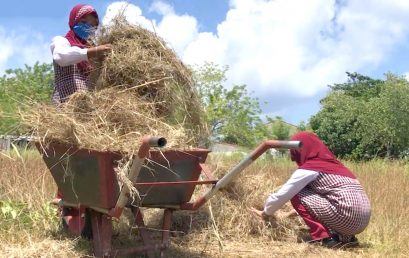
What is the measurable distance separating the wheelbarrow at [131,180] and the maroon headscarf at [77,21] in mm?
786

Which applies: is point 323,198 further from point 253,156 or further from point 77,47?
point 77,47

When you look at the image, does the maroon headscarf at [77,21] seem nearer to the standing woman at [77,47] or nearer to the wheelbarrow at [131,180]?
the standing woman at [77,47]

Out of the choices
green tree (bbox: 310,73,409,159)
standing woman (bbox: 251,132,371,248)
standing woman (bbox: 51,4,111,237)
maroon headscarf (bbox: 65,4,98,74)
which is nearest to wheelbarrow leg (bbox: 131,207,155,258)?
standing woman (bbox: 51,4,111,237)

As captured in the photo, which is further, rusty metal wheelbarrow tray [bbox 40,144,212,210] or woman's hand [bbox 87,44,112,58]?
woman's hand [bbox 87,44,112,58]

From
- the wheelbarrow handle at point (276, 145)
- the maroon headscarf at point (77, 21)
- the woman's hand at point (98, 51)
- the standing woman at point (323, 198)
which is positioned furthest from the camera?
the standing woman at point (323, 198)

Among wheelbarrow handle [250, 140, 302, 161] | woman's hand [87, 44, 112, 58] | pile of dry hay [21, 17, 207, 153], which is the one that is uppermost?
woman's hand [87, 44, 112, 58]

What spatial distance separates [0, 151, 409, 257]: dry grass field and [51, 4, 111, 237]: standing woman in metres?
0.21

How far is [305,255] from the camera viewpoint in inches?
189

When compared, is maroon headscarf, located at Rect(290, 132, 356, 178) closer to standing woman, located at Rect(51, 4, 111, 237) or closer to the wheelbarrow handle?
the wheelbarrow handle

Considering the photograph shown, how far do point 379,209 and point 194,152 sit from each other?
3.40 meters

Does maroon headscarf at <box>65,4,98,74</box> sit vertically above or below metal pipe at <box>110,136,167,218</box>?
above

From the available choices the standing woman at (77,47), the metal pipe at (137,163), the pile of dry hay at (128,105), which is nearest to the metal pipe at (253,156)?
the pile of dry hay at (128,105)

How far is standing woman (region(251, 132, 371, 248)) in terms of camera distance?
507 centimetres

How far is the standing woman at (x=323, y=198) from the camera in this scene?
16.6ft
